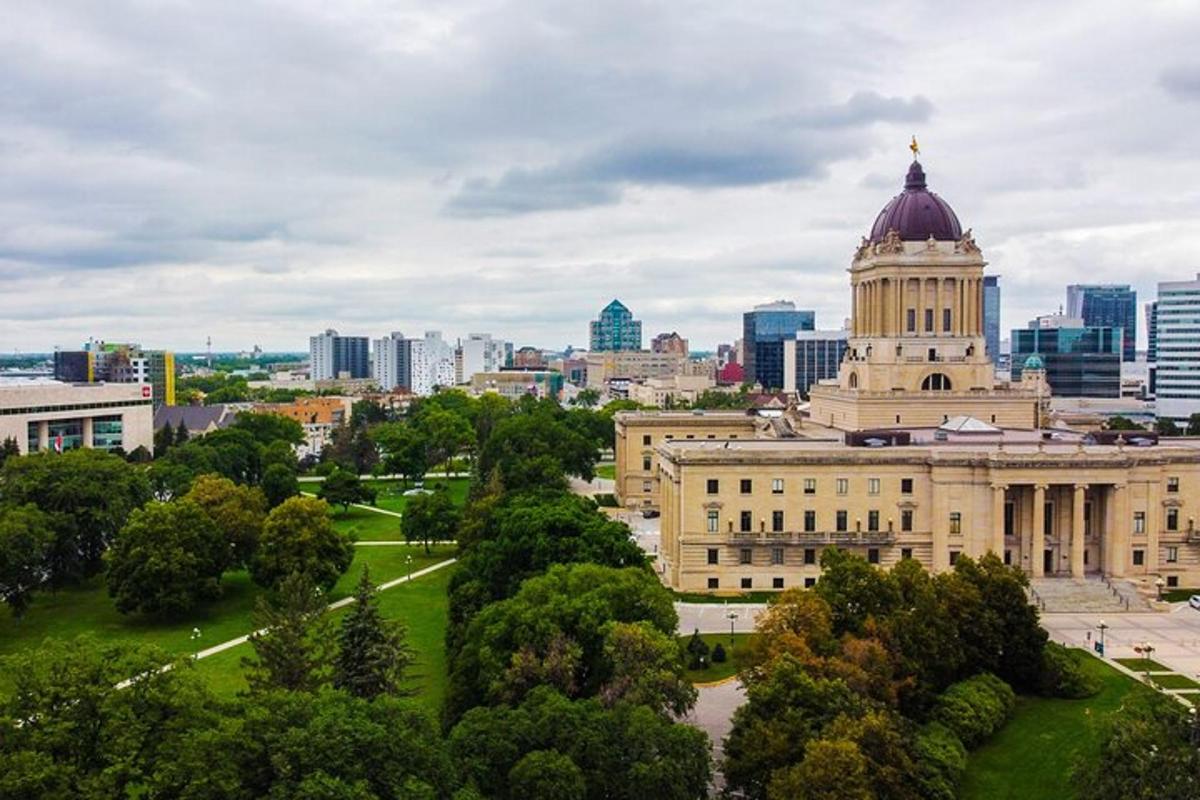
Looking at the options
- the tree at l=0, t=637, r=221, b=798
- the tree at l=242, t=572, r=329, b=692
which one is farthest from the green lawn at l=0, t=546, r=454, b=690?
the tree at l=0, t=637, r=221, b=798

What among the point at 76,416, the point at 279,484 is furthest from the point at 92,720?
the point at 76,416

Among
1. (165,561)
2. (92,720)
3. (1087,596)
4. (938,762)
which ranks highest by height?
(92,720)

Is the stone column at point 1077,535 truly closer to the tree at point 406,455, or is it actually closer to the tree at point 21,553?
the tree at point 21,553

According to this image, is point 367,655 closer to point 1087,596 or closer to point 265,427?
point 1087,596

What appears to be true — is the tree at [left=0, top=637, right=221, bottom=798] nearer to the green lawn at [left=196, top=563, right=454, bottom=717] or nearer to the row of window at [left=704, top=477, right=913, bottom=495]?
the green lawn at [left=196, top=563, right=454, bottom=717]

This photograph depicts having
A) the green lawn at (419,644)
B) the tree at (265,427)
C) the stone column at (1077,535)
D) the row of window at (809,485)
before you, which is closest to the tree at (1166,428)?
the stone column at (1077,535)
